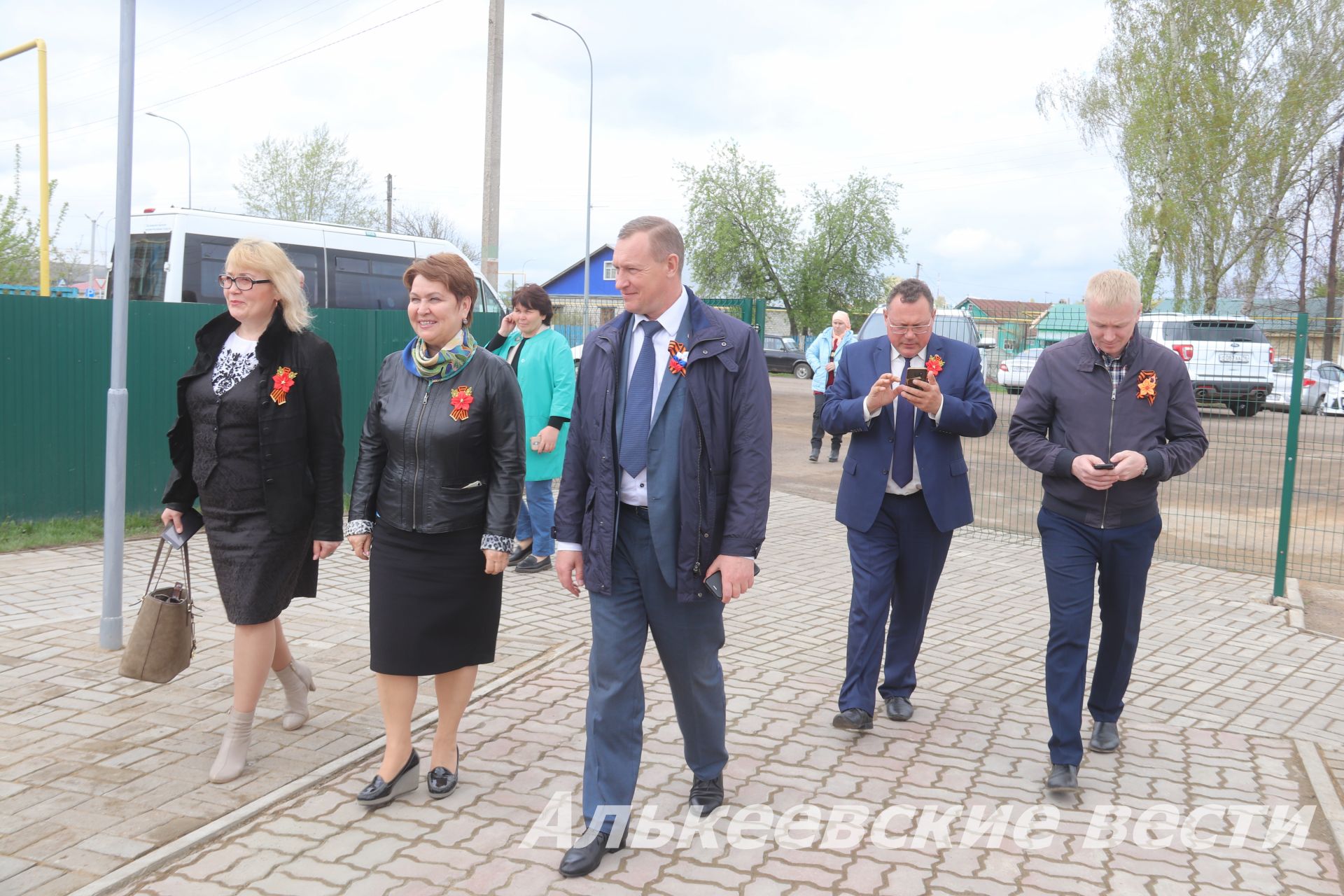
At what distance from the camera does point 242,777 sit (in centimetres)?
415

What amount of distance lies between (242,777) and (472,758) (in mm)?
854

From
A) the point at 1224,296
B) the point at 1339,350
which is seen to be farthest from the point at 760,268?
the point at 1339,350

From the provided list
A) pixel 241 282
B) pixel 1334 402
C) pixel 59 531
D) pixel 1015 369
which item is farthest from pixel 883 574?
pixel 1015 369

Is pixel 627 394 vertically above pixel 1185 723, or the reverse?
pixel 627 394

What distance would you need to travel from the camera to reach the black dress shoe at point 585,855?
3441 millimetres

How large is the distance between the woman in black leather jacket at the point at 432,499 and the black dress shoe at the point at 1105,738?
8.70 ft

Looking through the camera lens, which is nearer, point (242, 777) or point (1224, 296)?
point (242, 777)

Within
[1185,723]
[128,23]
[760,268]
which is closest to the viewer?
[1185,723]

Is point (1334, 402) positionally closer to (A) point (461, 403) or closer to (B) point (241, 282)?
(A) point (461, 403)

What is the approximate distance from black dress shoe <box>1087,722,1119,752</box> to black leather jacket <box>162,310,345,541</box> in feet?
10.6

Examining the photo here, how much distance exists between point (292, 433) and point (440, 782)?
139 cm

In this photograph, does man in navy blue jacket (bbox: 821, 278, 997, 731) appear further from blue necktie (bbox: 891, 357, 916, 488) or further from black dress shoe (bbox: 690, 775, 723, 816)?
black dress shoe (bbox: 690, 775, 723, 816)

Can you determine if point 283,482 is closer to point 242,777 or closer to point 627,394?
point 242,777

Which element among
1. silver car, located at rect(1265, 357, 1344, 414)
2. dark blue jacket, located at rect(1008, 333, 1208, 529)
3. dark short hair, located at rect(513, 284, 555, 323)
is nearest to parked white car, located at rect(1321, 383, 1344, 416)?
silver car, located at rect(1265, 357, 1344, 414)
